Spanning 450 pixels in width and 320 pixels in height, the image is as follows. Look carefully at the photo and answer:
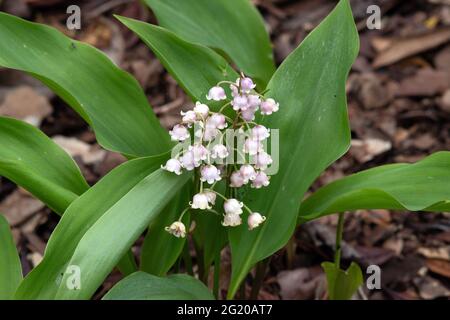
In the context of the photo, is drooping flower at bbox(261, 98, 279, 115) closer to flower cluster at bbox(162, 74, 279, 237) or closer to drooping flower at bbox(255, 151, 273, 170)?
flower cluster at bbox(162, 74, 279, 237)

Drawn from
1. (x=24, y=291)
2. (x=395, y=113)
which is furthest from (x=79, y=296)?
(x=395, y=113)

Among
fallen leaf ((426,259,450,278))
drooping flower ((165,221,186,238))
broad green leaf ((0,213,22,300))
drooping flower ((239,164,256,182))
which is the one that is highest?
drooping flower ((239,164,256,182))

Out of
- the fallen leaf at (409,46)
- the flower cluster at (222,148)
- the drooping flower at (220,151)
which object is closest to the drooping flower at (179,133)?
the flower cluster at (222,148)

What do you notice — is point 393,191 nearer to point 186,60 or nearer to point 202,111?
point 202,111

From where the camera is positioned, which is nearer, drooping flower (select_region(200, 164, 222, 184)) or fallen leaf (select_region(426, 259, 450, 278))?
drooping flower (select_region(200, 164, 222, 184))

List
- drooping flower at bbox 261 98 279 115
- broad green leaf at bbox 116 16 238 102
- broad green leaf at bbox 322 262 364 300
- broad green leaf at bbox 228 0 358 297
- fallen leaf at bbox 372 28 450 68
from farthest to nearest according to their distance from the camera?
fallen leaf at bbox 372 28 450 68
broad green leaf at bbox 322 262 364 300
broad green leaf at bbox 116 16 238 102
broad green leaf at bbox 228 0 358 297
drooping flower at bbox 261 98 279 115

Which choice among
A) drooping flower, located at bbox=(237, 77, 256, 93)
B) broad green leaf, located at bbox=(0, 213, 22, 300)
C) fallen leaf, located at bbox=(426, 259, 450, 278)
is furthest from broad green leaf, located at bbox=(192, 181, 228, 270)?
fallen leaf, located at bbox=(426, 259, 450, 278)
